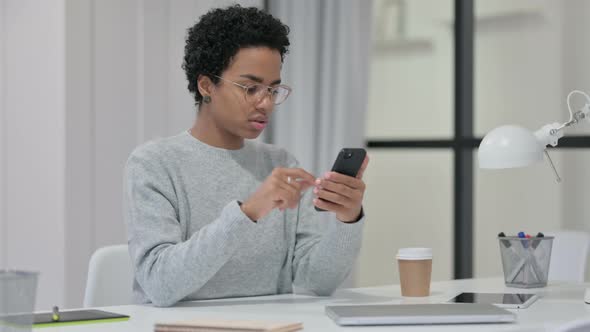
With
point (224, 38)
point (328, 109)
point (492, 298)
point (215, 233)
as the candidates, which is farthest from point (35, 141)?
point (492, 298)

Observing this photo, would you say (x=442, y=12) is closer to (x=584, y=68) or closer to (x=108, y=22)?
(x=584, y=68)

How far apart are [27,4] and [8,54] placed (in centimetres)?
20

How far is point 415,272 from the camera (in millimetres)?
1990

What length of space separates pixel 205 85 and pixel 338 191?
0.48 metres

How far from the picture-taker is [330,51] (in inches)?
156

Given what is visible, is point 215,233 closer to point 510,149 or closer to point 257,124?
point 257,124

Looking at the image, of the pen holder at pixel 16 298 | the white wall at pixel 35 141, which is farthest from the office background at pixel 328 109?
the pen holder at pixel 16 298

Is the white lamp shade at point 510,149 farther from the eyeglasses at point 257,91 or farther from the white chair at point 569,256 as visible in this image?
the white chair at point 569,256

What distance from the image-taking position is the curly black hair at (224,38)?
2.08 meters

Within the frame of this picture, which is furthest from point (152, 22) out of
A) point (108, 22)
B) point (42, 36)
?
point (42, 36)

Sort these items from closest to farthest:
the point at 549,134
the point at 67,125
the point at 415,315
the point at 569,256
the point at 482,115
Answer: the point at 415,315, the point at 549,134, the point at 569,256, the point at 67,125, the point at 482,115

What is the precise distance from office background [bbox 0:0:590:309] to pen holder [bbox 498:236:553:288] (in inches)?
57.3

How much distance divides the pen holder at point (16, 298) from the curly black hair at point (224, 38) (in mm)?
959

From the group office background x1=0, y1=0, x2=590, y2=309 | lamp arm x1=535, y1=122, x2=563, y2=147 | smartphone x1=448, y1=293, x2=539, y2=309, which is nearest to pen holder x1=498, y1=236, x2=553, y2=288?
smartphone x1=448, y1=293, x2=539, y2=309
